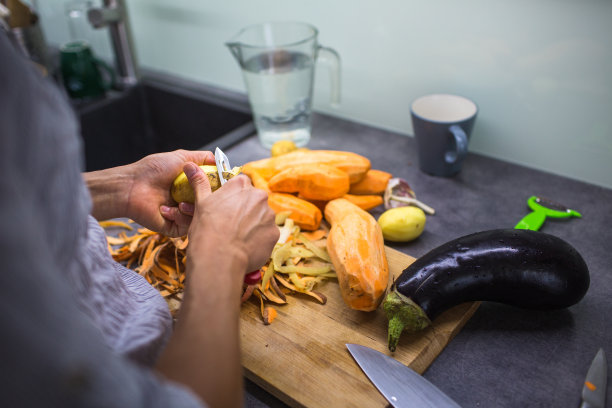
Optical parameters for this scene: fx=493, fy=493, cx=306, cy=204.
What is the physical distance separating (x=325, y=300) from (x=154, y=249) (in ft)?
1.24

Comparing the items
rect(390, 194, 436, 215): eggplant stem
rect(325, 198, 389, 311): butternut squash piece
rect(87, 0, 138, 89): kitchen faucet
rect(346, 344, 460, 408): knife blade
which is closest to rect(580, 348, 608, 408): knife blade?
rect(346, 344, 460, 408): knife blade

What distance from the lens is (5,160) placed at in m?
0.39

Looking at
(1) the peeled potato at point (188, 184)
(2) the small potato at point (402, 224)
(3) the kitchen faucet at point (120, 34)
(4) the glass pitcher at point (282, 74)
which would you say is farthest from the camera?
(3) the kitchen faucet at point (120, 34)

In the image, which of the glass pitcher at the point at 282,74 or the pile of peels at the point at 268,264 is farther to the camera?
the glass pitcher at the point at 282,74

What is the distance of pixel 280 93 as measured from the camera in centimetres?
139

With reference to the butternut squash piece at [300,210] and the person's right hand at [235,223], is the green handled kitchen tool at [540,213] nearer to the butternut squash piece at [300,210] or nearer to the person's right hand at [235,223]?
the butternut squash piece at [300,210]

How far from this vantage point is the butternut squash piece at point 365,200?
1.10 meters

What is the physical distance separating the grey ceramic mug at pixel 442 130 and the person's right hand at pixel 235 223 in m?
0.57

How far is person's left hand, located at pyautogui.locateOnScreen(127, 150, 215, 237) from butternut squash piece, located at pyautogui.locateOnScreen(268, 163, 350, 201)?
224mm

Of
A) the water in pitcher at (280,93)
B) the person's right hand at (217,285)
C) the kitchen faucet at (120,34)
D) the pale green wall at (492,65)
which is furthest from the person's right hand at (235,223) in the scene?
the kitchen faucet at (120,34)

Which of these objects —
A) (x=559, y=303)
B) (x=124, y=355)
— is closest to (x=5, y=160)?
(x=124, y=355)

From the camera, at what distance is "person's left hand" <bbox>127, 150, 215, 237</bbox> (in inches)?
35.5

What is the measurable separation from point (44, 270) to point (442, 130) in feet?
3.20

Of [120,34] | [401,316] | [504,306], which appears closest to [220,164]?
[401,316]
